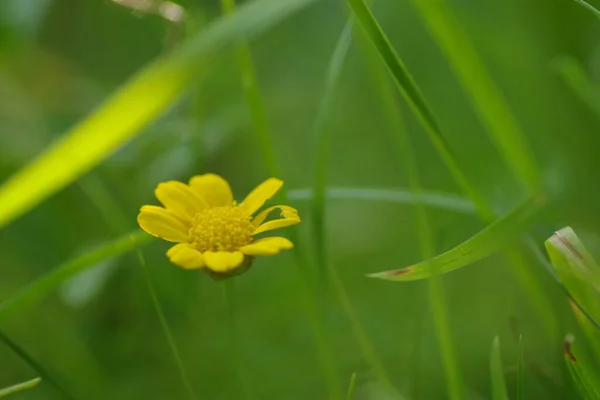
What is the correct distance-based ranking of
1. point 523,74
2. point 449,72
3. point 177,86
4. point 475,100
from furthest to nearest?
point 449,72
point 523,74
point 475,100
point 177,86

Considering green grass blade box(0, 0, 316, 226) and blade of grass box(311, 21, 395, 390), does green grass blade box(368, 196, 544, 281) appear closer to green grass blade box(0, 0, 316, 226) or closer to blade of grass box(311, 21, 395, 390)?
blade of grass box(311, 21, 395, 390)

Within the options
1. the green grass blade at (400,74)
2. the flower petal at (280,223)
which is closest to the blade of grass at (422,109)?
the green grass blade at (400,74)

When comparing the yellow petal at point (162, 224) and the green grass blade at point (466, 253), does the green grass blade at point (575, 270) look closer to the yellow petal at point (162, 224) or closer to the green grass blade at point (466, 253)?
the green grass blade at point (466, 253)

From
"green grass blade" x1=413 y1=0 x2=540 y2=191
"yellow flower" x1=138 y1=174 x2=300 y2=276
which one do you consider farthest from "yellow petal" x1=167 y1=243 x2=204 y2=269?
"green grass blade" x1=413 y1=0 x2=540 y2=191

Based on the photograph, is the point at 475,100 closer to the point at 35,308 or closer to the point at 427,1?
the point at 427,1

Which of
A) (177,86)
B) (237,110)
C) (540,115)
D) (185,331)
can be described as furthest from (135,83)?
(540,115)

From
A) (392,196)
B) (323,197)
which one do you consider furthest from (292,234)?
(392,196)
